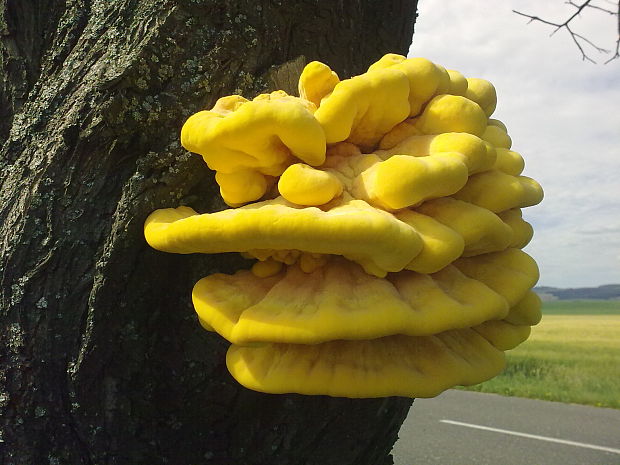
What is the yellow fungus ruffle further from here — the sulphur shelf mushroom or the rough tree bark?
the rough tree bark

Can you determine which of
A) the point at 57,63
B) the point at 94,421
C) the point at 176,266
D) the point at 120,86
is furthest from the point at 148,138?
the point at 94,421

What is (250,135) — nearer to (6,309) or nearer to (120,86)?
(120,86)

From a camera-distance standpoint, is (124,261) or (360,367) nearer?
(360,367)

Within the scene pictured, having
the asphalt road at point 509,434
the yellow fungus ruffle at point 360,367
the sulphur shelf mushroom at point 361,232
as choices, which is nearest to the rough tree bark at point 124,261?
the sulphur shelf mushroom at point 361,232

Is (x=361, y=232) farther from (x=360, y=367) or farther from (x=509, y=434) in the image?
(x=509, y=434)

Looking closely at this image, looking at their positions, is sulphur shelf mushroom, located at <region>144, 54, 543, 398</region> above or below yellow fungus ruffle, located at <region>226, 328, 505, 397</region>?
above

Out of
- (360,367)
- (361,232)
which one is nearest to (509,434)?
(360,367)

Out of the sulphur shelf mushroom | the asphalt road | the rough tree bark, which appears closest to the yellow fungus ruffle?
the sulphur shelf mushroom
